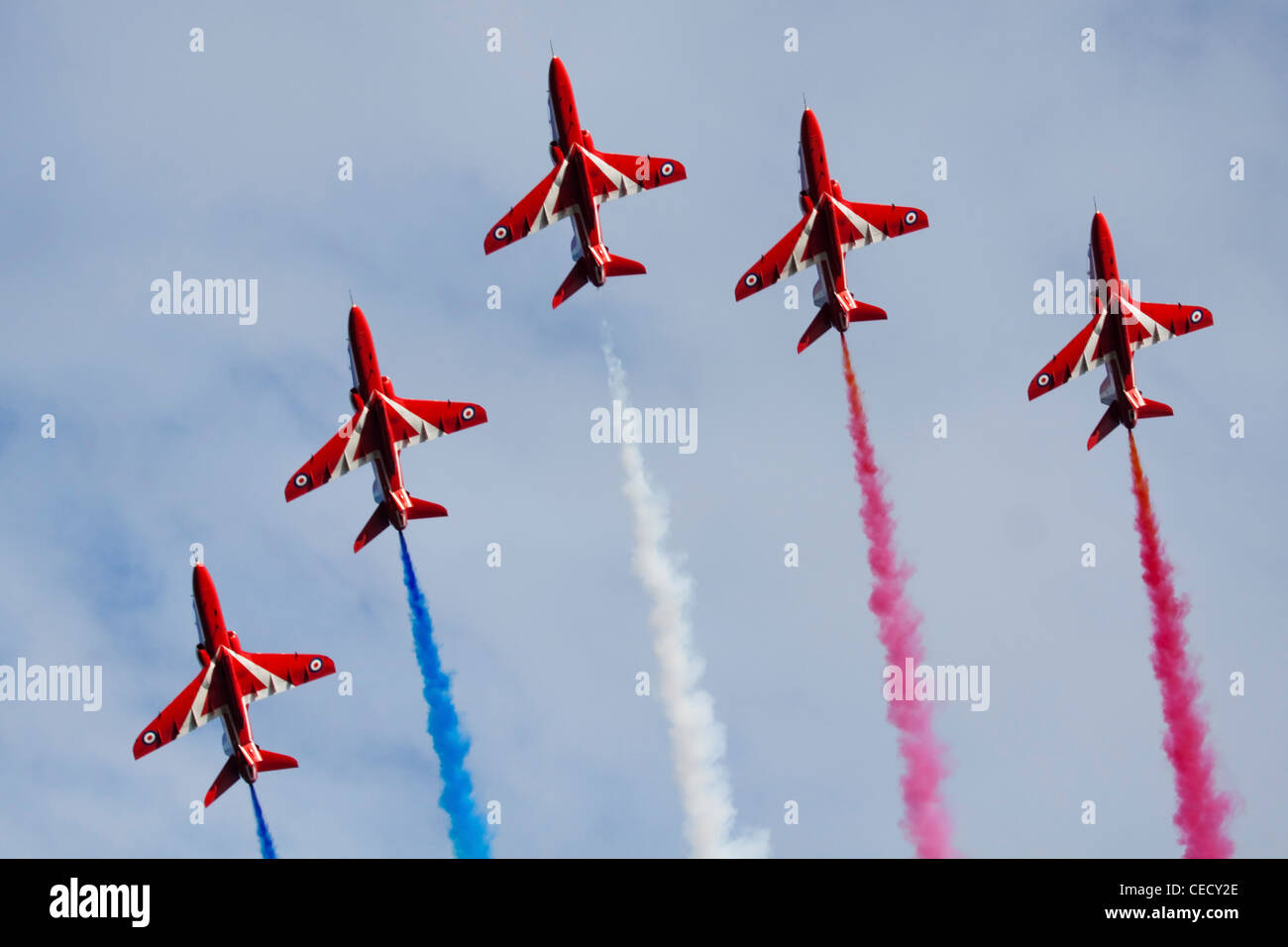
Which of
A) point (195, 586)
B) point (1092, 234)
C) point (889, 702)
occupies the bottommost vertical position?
point (889, 702)

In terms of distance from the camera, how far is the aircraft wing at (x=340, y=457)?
10488cm

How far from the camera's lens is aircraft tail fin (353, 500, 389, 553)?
342 ft

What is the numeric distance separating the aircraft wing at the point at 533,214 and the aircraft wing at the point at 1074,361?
Answer: 2595 centimetres

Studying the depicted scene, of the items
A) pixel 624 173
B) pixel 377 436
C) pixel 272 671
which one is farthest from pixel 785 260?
pixel 272 671

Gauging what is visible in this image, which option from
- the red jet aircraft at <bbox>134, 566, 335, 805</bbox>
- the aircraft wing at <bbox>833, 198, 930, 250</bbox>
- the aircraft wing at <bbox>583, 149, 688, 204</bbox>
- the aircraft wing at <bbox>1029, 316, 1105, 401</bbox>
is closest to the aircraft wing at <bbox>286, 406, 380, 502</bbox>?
the red jet aircraft at <bbox>134, 566, 335, 805</bbox>

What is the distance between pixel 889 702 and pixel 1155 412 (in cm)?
2002

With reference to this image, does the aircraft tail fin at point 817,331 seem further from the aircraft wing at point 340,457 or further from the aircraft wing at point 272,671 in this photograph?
the aircraft wing at point 272,671

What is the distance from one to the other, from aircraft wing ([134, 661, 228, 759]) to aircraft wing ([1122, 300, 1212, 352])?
5021 cm

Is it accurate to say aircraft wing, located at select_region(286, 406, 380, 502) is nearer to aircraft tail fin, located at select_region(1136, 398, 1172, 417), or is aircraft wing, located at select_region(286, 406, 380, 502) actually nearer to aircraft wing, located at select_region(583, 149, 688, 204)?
aircraft wing, located at select_region(583, 149, 688, 204)

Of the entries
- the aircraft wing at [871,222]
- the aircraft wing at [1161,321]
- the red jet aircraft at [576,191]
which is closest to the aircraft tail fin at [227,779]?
the red jet aircraft at [576,191]
